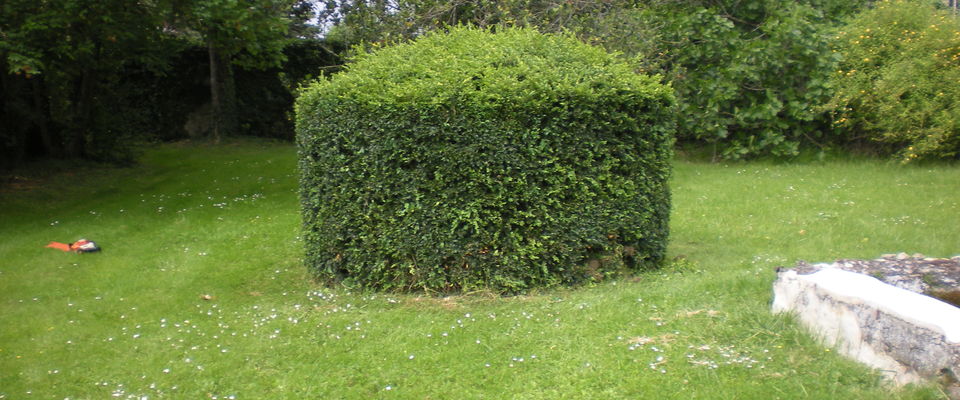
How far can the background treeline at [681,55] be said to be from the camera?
412 inches

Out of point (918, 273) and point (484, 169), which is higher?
point (484, 169)

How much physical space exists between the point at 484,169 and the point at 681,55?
340 inches

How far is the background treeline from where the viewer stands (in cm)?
1047

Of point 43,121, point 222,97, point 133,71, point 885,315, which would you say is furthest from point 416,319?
point 133,71

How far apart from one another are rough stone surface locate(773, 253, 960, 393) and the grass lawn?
0.38 feet

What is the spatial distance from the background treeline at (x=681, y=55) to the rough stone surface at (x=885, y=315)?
18.2 ft

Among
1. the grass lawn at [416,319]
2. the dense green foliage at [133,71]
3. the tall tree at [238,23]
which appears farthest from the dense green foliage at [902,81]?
the dense green foliage at [133,71]

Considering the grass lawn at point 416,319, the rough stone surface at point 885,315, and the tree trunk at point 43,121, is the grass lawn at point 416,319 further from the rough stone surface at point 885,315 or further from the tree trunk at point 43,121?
the tree trunk at point 43,121

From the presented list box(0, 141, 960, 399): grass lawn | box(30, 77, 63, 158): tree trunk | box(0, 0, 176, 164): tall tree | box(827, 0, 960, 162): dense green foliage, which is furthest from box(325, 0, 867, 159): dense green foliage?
box(30, 77, 63, 158): tree trunk

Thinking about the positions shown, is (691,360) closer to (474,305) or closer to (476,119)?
(474,305)

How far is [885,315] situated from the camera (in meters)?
3.70

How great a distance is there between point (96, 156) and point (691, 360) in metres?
13.0

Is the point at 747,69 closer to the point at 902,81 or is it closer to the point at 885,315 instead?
the point at 902,81

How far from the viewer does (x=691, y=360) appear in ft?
13.8
